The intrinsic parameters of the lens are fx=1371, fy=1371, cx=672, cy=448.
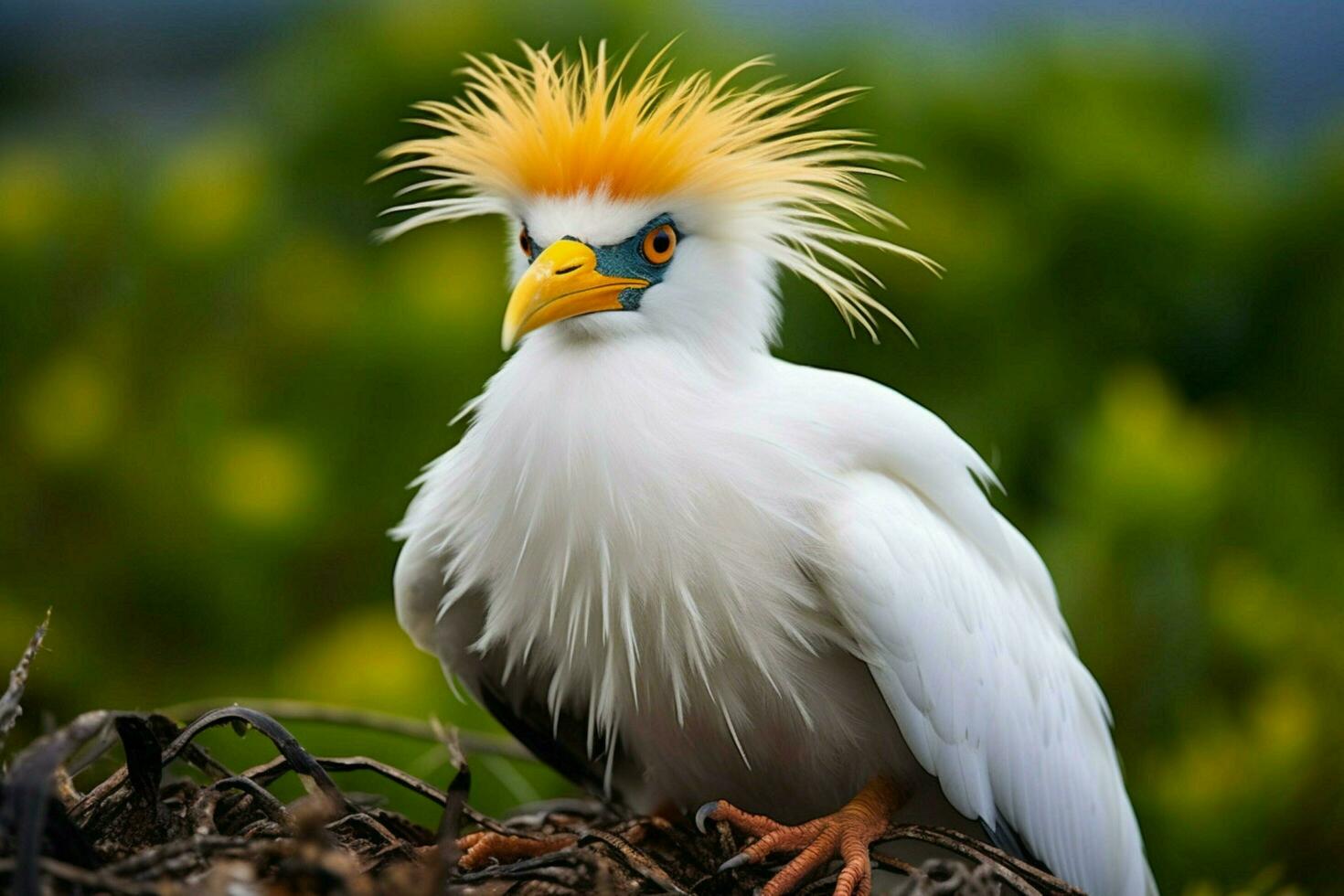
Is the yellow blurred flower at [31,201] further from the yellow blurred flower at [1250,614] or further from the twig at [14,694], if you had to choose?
the yellow blurred flower at [1250,614]

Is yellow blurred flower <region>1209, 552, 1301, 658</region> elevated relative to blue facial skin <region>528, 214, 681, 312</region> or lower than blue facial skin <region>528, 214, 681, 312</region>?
lower

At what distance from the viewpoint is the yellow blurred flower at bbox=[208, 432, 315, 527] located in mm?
2467

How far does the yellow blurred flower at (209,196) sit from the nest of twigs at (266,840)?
67.8 inches

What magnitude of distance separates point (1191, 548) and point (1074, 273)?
790 mm

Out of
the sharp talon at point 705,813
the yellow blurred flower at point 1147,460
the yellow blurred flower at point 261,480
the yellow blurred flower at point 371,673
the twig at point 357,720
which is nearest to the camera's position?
the sharp talon at point 705,813

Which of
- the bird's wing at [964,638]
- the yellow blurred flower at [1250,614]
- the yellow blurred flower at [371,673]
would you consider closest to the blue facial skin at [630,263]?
the bird's wing at [964,638]

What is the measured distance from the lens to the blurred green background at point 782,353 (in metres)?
2.14

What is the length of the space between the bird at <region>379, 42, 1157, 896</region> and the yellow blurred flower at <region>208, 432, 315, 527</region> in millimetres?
1057

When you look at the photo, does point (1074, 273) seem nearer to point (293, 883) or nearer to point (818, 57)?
point (818, 57)

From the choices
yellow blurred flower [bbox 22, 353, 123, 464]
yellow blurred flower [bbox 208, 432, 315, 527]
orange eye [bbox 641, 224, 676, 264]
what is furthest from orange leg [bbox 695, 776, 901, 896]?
yellow blurred flower [bbox 22, 353, 123, 464]

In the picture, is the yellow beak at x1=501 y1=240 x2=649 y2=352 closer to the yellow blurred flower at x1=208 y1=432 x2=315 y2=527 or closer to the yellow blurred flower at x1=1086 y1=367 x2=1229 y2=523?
the yellow blurred flower at x1=1086 y1=367 x2=1229 y2=523

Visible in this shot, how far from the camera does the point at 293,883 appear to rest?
30.9 inches

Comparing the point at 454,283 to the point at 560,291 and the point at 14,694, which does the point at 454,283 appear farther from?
the point at 14,694

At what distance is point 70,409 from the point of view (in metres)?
2.54
